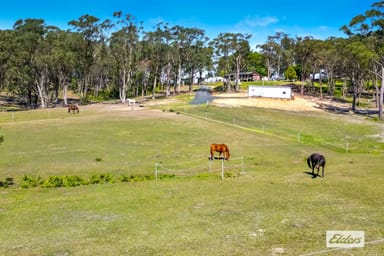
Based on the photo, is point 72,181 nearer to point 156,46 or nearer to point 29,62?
point 29,62

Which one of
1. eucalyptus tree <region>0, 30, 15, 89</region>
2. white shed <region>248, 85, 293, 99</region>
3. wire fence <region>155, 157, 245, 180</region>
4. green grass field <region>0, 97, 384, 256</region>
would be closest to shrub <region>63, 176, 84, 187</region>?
green grass field <region>0, 97, 384, 256</region>

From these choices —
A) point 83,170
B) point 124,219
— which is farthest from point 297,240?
point 83,170

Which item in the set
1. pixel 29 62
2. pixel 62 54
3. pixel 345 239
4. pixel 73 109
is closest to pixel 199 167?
pixel 345 239

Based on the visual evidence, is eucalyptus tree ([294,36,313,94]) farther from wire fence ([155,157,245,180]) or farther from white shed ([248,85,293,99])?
wire fence ([155,157,245,180])

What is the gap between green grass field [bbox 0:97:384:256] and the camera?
12.2m

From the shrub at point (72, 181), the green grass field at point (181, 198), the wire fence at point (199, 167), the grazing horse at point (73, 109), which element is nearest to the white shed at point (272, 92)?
the grazing horse at point (73, 109)

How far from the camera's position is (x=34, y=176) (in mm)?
24422

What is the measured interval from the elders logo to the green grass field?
230 millimetres

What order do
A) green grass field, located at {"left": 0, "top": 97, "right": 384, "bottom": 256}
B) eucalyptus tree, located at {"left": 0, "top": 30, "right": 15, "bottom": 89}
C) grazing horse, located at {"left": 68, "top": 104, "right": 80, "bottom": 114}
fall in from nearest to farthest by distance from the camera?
green grass field, located at {"left": 0, "top": 97, "right": 384, "bottom": 256} < grazing horse, located at {"left": 68, "top": 104, "right": 80, "bottom": 114} < eucalyptus tree, located at {"left": 0, "top": 30, "right": 15, "bottom": 89}

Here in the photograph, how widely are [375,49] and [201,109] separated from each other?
33.9m

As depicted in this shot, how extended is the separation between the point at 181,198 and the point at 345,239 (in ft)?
26.9

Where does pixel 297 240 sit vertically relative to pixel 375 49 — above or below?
below

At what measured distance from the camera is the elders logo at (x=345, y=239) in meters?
11.6

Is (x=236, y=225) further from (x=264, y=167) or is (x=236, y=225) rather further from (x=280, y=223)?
(x=264, y=167)
